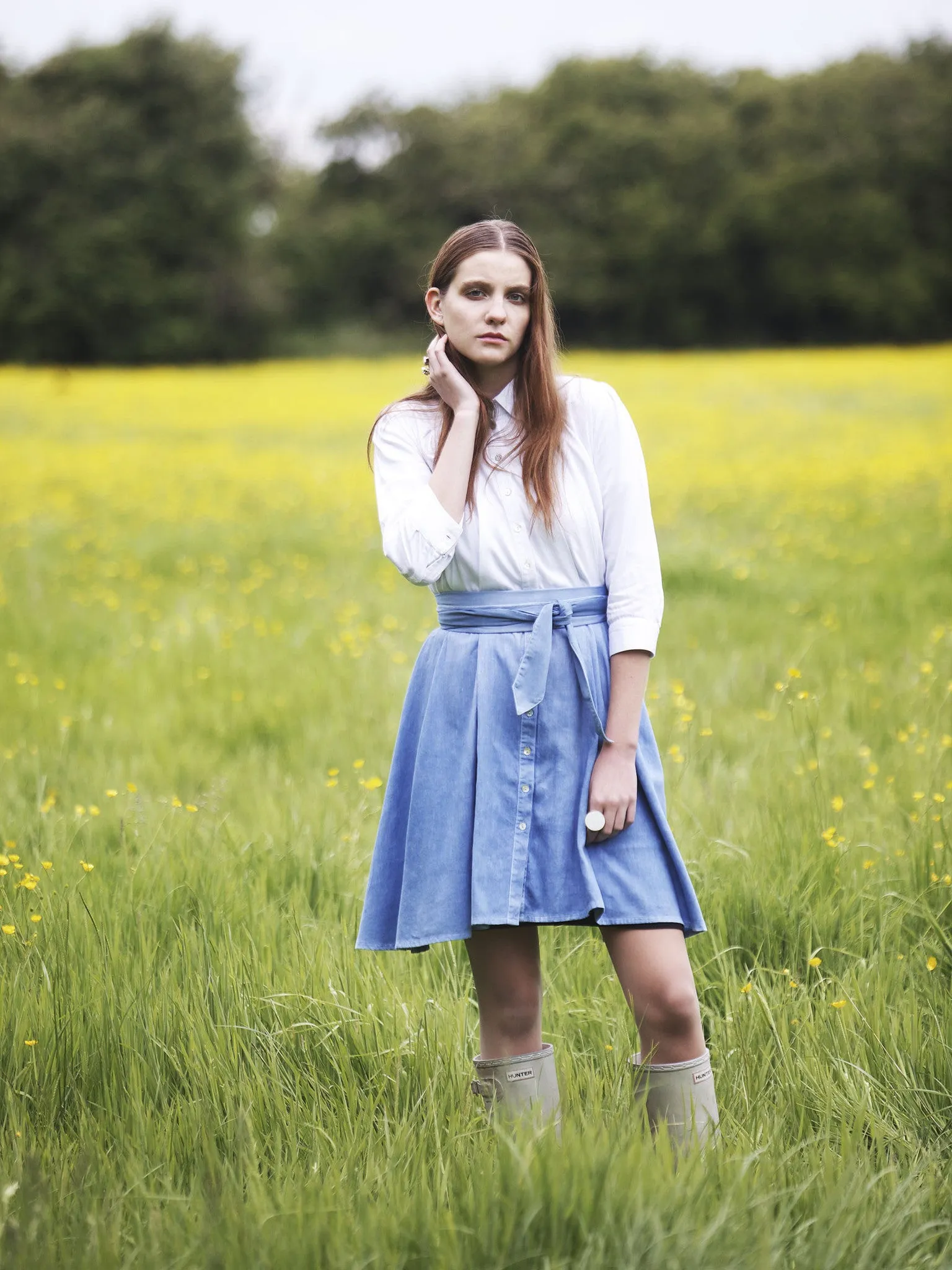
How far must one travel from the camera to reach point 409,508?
2248 millimetres

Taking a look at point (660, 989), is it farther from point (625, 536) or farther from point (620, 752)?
point (625, 536)

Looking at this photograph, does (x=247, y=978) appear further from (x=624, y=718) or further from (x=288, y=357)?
(x=288, y=357)

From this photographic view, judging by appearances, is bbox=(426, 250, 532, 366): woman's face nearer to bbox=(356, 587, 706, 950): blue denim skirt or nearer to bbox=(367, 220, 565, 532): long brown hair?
bbox=(367, 220, 565, 532): long brown hair

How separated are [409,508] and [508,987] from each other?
0.92 meters

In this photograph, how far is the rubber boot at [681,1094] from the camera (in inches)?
85.8

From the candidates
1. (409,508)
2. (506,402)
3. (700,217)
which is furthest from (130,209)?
(409,508)

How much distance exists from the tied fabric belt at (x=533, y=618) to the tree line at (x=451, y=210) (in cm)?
4013

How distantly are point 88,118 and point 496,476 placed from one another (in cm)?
4387

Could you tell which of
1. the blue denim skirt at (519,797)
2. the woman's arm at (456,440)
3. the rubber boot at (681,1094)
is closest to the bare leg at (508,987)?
the blue denim skirt at (519,797)

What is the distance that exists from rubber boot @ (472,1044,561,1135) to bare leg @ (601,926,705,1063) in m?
0.22

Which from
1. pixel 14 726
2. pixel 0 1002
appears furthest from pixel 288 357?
pixel 0 1002

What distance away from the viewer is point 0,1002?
8.66 ft

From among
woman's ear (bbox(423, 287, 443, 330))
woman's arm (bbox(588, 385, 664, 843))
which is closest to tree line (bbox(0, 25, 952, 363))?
woman's ear (bbox(423, 287, 443, 330))

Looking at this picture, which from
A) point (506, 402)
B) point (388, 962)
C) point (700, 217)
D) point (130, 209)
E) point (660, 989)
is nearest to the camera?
point (660, 989)
